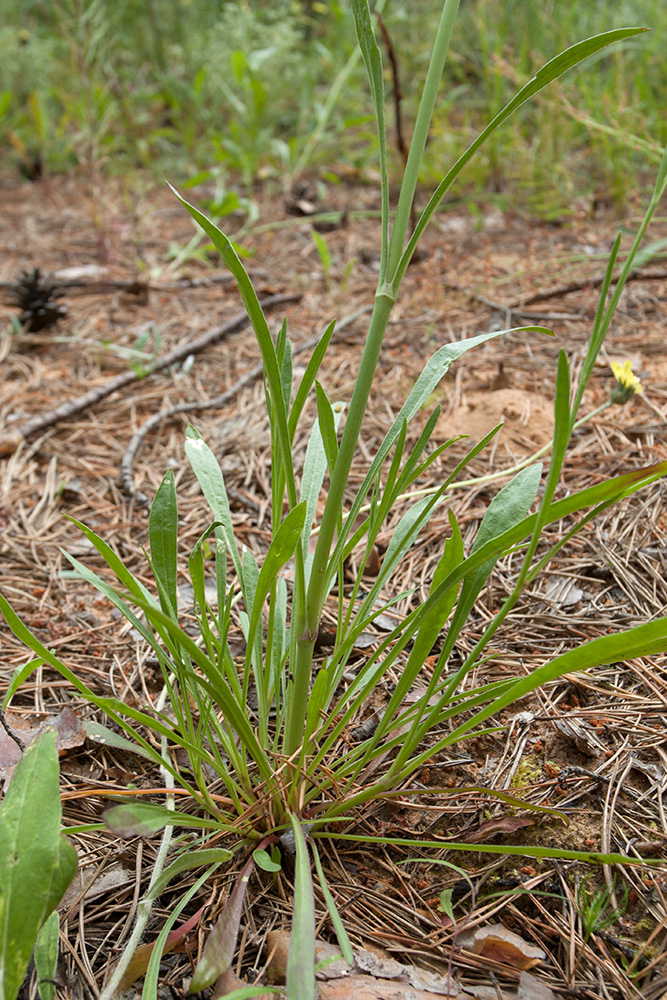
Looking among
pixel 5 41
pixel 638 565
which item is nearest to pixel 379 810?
pixel 638 565

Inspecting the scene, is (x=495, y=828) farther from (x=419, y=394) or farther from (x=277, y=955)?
(x=419, y=394)

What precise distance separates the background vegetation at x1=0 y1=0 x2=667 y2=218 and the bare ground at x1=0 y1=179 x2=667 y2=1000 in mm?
320

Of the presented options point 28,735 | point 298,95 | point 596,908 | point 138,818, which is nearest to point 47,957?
point 138,818

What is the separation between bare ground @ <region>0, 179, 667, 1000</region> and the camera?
0.81 metres

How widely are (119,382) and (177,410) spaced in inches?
10.6

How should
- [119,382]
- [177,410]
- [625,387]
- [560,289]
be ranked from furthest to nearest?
[560,289] < [119,382] < [177,410] < [625,387]

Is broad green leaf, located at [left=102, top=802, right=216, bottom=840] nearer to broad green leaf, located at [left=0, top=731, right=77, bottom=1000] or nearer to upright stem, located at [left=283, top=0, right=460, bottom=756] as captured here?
broad green leaf, located at [left=0, top=731, right=77, bottom=1000]

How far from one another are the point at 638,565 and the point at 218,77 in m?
3.37

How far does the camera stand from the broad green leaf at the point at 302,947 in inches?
23.3

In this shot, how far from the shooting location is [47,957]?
0.70 meters

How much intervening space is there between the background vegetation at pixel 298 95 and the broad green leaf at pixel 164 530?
2.06 metres

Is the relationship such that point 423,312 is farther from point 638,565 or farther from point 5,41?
point 5,41

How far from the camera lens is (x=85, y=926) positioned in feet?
2.66

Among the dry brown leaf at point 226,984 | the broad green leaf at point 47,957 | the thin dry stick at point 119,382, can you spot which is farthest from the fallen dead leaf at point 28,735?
the thin dry stick at point 119,382
